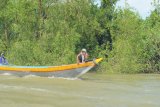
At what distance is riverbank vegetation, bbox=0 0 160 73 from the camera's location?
3100 centimetres

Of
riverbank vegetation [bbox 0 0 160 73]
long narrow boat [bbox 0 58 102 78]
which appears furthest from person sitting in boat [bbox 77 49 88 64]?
riverbank vegetation [bbox 0 0 160 73]

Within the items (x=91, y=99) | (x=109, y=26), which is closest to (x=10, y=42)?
(x=109, y=26)

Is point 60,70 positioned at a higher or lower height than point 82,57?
lower

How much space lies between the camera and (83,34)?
3559 centimetres

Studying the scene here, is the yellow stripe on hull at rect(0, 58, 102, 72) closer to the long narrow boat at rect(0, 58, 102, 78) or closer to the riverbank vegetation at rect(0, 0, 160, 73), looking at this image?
the long narrow boat at rect(0, 58, 102, 78)

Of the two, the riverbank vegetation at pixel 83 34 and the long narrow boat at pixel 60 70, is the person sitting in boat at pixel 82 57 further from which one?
the riverbank vegetation at pixel 83 34

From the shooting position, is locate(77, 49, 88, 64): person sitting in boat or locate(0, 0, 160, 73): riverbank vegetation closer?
locate(77, 49, 88, 64): person sitting in boat

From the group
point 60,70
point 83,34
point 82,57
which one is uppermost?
point 83,34

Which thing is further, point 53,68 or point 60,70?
point 53,68

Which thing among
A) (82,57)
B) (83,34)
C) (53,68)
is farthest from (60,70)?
(83,34)

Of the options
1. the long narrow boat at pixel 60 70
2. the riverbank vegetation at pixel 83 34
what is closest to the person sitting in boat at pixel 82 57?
the long narrow boat at pixel 60 70

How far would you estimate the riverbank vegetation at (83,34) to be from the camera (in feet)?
102

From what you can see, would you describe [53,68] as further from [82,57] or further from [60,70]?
[82,57]

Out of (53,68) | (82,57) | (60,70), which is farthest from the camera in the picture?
(53,68)
